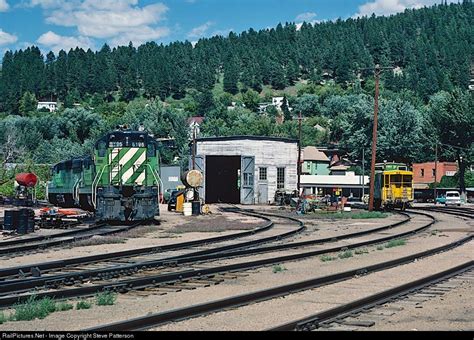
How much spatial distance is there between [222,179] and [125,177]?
39304mm

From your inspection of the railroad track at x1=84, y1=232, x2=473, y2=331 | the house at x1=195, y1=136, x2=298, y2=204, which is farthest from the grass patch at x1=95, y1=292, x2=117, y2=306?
the house at x1=195, y1=136, x2=298, y2=204

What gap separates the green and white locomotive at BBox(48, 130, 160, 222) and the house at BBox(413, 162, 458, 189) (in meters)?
84.1

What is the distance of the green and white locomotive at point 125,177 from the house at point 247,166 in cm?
3520

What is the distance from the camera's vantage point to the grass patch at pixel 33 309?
31.8 feet

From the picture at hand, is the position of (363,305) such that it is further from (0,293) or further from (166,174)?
(166,174)

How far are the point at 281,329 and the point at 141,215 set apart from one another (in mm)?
20669

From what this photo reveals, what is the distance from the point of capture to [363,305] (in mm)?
10805

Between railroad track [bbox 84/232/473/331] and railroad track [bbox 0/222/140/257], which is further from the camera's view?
railroad track [bbox 0/222/140/257]

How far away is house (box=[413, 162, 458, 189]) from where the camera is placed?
362ft

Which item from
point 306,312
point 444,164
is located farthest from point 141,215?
point 444,164

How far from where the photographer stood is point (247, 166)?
65.5 metres

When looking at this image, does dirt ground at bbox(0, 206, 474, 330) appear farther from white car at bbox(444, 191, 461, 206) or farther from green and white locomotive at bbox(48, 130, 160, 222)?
white car at bbox(444, 191, 461, 206)

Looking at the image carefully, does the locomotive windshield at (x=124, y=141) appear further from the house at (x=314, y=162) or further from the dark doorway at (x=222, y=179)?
the house at (x=314, y=162)

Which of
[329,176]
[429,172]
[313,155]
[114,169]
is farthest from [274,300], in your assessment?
[313,155]
